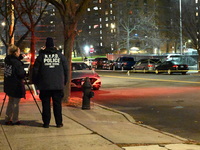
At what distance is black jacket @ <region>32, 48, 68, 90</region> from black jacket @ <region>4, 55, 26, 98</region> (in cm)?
51

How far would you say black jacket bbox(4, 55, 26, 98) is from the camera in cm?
834

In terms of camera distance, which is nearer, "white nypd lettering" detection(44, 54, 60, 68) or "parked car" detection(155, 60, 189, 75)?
"white nypd lettering" detection(44, 54, 60, 68)

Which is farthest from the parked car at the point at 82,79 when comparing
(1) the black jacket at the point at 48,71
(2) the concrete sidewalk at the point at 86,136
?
(1) the black jacket at the point at 48,71

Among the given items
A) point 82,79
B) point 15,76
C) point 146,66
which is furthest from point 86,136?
point 146,66

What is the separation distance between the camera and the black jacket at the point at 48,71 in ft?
26.0

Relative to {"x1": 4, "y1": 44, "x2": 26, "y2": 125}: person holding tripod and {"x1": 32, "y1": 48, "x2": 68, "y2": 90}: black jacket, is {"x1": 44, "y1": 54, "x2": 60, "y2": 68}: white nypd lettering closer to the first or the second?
{"x1": 32, "y1": 48, "x2": 68, "y2": 90}: black jacket

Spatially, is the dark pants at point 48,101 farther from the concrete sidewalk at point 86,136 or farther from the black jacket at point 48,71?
the concrete sidewalk at point 86,136

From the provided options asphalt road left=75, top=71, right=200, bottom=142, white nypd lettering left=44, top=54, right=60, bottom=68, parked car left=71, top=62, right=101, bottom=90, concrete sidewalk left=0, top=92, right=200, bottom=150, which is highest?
white nypd lettering left=44, top=54, right=60, bottom=68

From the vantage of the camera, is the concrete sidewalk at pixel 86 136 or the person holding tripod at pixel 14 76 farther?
the person holding tripod at pixel 14 76

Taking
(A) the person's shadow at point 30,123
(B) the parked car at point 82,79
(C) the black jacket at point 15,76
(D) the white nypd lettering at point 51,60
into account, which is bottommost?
(A) the person's shadow at point 30,123

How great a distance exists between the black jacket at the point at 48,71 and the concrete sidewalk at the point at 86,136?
0.97 m

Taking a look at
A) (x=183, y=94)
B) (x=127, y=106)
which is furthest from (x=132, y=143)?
(x=183, y=94)

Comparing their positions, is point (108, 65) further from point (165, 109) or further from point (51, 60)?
point (51, 60)

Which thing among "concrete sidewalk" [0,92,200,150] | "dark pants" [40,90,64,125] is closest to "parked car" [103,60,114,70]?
"concrete sidewalk" [0,92,200,150]
